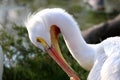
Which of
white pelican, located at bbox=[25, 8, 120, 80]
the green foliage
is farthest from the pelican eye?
the green foliage

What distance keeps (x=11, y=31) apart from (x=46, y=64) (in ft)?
3.59

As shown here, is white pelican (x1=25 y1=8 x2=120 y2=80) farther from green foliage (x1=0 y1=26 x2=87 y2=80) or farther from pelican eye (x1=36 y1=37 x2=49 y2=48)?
green foliage (x1=0 y1=26 x2=87 y2=80)

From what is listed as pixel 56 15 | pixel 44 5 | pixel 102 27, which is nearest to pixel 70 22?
pixel 56 15

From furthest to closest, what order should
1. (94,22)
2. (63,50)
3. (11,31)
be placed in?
1. (94,22)
2. (11,31)
3. (63,50)

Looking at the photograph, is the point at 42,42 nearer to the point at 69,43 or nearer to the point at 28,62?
the point at 69,43

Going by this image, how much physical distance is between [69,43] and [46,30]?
1.56 ft

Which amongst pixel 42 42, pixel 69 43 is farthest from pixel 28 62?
pixel 42 42

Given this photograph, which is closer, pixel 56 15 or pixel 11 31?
pixel 56 15

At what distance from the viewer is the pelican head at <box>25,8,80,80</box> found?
815 cm

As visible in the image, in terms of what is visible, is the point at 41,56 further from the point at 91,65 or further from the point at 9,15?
the point at 9,15

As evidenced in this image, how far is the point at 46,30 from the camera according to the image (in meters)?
8.23

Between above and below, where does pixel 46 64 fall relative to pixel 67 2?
below

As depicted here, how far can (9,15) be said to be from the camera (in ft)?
60.4

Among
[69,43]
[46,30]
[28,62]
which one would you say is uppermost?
[28,62]
